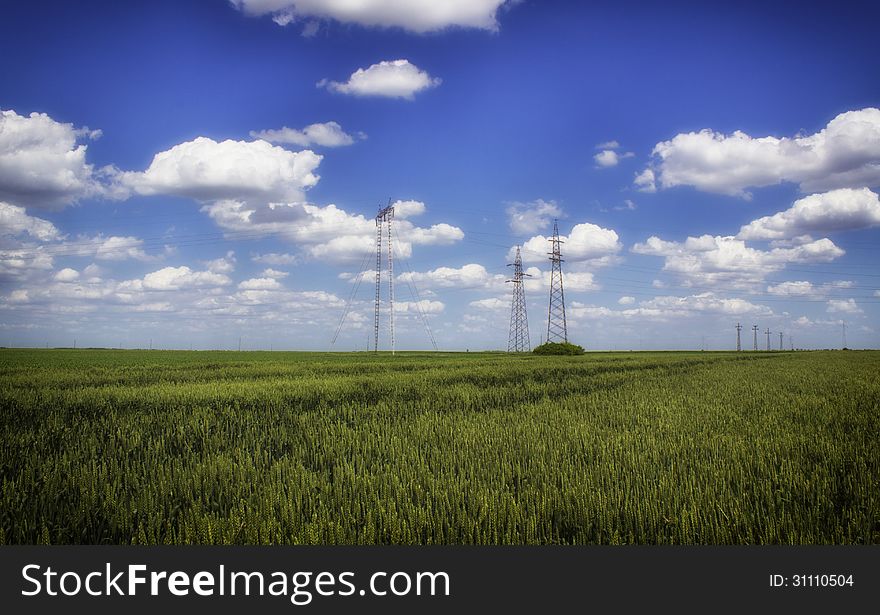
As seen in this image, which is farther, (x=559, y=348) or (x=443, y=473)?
(x=559, y=348)

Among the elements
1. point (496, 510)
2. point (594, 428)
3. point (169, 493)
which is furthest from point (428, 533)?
point (594, 428)

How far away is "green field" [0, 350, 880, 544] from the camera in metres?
Result: 4.29

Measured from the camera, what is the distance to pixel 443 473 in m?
5.93

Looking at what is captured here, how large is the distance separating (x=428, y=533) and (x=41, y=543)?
2906 mm

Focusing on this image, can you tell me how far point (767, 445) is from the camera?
23.7 ft

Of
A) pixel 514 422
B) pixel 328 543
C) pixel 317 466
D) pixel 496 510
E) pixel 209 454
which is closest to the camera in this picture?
pixel 328 543

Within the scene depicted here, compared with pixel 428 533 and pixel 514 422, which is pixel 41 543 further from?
pixel 514 422

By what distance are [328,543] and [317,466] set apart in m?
2.73

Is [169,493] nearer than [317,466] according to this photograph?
Yes

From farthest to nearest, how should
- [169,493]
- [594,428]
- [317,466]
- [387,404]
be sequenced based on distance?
[387,404] → [594,428] → [317,466] → [169,493]

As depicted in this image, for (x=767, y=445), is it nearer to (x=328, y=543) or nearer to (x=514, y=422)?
(x=514, y=422)

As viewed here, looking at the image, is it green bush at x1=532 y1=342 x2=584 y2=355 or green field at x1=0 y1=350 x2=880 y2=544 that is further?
green bush at x1=532 y1=342 x2=584 y2=355

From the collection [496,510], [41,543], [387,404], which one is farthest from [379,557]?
[387,404]

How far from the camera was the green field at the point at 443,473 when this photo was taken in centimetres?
429
